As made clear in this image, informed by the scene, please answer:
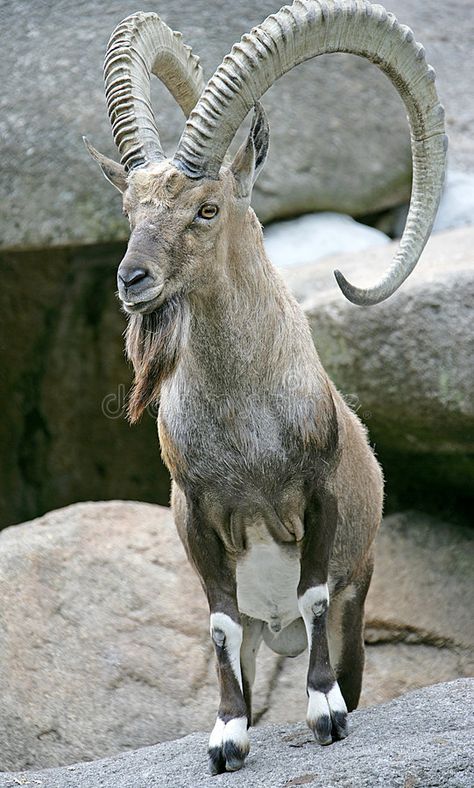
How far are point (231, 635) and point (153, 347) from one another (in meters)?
1.54

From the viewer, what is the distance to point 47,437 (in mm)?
12805

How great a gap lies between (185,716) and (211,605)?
7.53 ft

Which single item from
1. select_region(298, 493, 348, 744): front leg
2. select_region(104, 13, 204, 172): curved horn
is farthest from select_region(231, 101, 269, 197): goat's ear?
select_region(298, 493, 348, 744): front leg

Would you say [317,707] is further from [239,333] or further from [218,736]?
[239,333]

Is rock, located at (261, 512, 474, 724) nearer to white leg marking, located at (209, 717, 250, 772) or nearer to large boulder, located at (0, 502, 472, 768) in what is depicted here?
large boulder, located at (0, 502, 472, 768)

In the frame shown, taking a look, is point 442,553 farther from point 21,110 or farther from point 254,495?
point 21,110

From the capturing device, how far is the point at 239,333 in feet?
20.0

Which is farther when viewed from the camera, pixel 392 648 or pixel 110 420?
pixel 110 420

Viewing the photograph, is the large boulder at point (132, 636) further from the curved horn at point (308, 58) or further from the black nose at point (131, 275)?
the black nose at point (131, 275)

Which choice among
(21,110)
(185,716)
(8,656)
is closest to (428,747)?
(185,716)

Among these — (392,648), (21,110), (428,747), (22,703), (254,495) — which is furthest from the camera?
(21,110)

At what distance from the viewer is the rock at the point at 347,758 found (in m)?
5.11

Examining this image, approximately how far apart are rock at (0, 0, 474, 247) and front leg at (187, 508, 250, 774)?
4.98 meters

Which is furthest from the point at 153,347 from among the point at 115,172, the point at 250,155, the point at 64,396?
the point at 64,396
